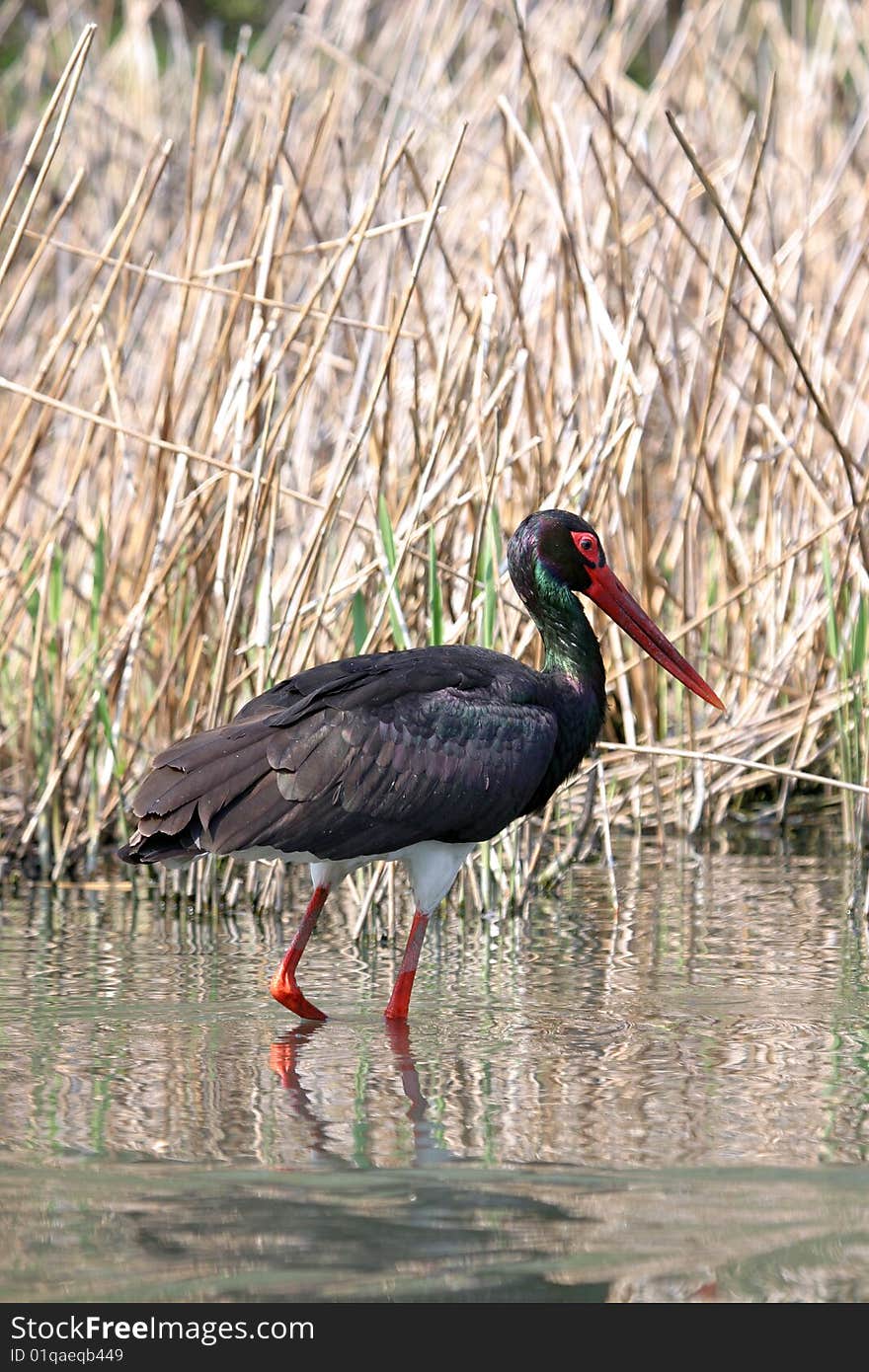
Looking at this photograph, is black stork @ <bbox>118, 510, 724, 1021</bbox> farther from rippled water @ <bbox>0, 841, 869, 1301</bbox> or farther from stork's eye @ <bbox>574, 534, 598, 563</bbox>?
rippled water @ <bbox>0, 841, 869, 1301</bbox>

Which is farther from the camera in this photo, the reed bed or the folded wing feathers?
the reed bed

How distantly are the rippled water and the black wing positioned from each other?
419 millimetres

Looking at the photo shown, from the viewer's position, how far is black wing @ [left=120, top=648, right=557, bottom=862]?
14.5 ft

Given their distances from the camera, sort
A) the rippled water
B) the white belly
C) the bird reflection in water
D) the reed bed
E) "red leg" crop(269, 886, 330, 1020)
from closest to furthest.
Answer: the rippled water
the bird reflection in water
"red leg" crop(269, 886, 330, 1020)
the white belly
the reed bed

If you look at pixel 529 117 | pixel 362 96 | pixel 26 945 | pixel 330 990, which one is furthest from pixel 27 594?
pixel 529 117

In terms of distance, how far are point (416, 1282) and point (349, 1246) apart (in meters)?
0.17

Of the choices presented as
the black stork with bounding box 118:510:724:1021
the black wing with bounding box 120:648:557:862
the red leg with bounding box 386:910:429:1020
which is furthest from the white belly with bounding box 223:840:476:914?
the red leg with bounding box 386:910:429:1020

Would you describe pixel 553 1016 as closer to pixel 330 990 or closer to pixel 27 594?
pixel 330 990

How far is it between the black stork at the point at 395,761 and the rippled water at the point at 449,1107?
0.32 meters

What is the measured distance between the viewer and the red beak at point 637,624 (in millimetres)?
5133

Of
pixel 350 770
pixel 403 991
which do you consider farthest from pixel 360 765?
pixel 403 991

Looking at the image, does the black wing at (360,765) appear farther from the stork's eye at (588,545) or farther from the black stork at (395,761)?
the stork's eye at (588,545)

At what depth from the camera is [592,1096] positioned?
3830 mm

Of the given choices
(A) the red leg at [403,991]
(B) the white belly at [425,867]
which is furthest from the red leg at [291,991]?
(B) the white belly at [425,867]
